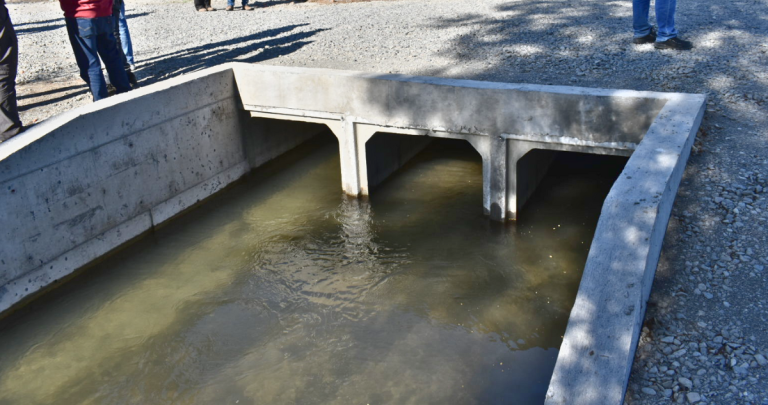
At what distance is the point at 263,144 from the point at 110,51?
2576 mm

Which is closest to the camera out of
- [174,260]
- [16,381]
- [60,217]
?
[16,381]

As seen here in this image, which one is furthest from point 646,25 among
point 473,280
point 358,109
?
point 473,280

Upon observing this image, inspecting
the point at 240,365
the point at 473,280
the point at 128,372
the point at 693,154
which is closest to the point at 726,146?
the point at 693,154

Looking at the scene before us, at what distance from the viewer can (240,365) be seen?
5539 mm

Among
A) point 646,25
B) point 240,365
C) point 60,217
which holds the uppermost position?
point 646,25

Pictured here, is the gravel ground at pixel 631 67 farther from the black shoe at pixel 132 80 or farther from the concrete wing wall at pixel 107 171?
the concrete wing wall at pixel 107 171

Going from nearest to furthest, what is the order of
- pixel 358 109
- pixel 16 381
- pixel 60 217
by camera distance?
pixel 16 381 → pixel 60 217 → pixel 358 109

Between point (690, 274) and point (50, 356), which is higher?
point (690, 274)

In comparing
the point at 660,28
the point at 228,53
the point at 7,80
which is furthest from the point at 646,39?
the point at 7,80

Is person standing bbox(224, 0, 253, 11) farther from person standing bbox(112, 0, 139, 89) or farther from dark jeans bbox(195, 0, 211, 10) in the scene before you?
person standing bbox(112, 0, 139, 89)

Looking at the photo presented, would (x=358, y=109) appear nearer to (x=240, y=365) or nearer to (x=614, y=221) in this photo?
(x=240, y=365)

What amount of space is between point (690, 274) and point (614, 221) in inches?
26.1

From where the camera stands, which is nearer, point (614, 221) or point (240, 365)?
point (614, 221)

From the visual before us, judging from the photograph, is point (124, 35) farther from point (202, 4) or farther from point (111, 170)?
point (202, 4)
